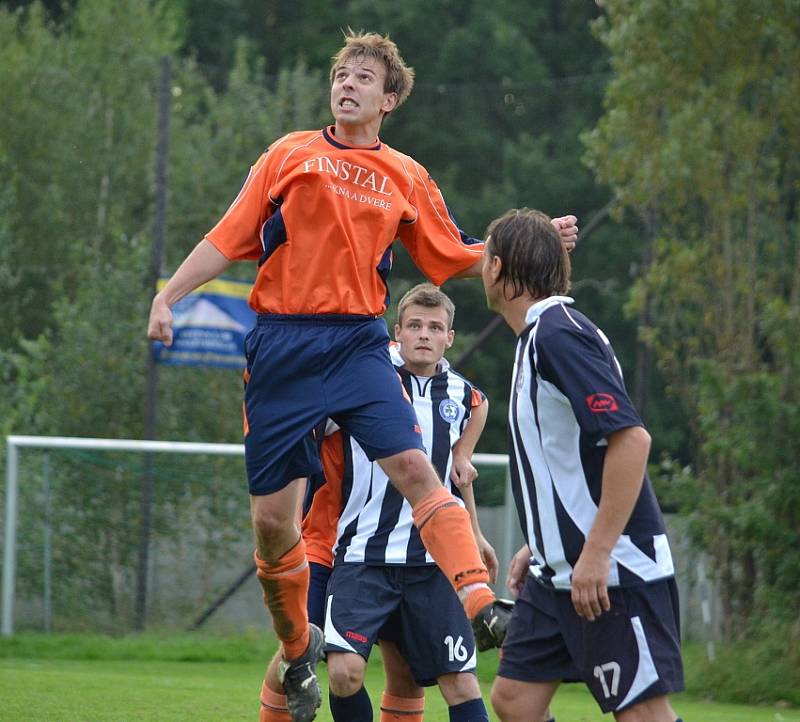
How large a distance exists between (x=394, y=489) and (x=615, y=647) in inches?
74.1

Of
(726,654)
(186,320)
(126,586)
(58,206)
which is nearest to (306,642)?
(726,654)

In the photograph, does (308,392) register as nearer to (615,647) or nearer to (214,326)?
(615,647)

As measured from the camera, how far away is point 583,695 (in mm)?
10094

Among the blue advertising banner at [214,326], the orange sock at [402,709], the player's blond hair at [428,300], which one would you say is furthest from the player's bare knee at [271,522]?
the blue advertising banner at [214,326]

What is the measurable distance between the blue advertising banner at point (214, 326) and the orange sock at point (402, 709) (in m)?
8.42

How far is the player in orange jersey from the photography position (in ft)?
16.6

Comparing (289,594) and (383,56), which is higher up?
(383,56)

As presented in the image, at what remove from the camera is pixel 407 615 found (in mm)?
5547

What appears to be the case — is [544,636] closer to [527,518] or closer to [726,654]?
[527,518]

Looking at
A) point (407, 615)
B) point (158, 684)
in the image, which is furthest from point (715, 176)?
→ point (407, 615)

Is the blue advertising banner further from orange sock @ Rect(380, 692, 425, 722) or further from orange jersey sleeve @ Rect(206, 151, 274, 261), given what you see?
orange jersey sleeve @ Rect(206, 151, 274, 261)

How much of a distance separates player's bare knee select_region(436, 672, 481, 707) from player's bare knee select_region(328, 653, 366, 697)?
33cm

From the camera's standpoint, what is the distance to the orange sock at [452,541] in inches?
184

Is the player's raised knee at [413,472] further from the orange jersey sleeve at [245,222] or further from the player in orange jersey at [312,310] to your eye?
the orange jersey sleeve at [245,222]
